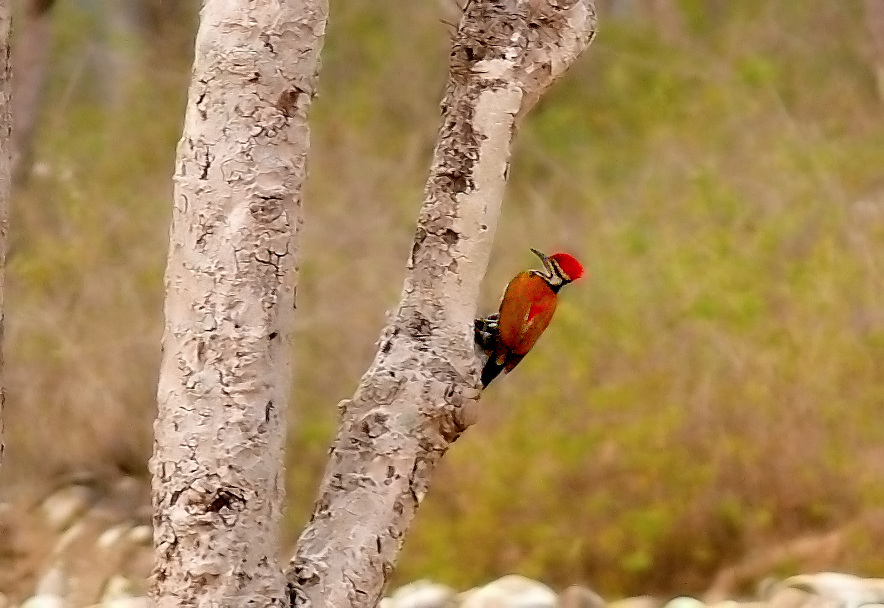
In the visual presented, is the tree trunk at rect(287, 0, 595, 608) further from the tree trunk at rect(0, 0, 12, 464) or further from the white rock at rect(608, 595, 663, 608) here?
the white rock at rect(608, 595, 663, 608)

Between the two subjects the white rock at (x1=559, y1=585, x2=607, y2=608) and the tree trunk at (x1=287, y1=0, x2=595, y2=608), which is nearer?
the tree trunk at (x1=287, y1=0, x2=595, y2=608)

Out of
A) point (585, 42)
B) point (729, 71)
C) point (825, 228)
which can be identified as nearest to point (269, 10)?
point (585, 42)

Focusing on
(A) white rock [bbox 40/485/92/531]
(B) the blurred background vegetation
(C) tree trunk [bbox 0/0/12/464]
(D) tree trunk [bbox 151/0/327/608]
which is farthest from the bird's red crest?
(A) white rock [bbox 40/485/92/531]

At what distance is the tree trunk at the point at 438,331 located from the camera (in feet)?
3.84

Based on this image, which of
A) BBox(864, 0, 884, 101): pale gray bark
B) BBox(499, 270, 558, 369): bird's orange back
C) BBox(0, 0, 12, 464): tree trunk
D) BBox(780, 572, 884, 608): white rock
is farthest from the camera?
BBox(864, 0, 884, 101): pale gray bark

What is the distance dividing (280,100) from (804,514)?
1.90 metres

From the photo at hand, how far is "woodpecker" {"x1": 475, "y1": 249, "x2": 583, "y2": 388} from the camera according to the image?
4.39 ft

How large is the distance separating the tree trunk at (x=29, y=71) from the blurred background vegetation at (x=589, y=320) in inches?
12.0

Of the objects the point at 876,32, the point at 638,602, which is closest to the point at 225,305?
the point at 638,602

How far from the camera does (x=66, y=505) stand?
109 inches

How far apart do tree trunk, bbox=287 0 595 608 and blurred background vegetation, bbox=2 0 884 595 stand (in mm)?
1277

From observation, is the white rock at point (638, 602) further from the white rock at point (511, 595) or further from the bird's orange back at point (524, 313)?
the bird's orange back at point (524, 313)

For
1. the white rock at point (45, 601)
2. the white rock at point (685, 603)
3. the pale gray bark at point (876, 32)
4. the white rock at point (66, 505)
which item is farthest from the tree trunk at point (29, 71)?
the pale gray bark at point (876, 32)

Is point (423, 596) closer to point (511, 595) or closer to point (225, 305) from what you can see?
point (511, 595)
